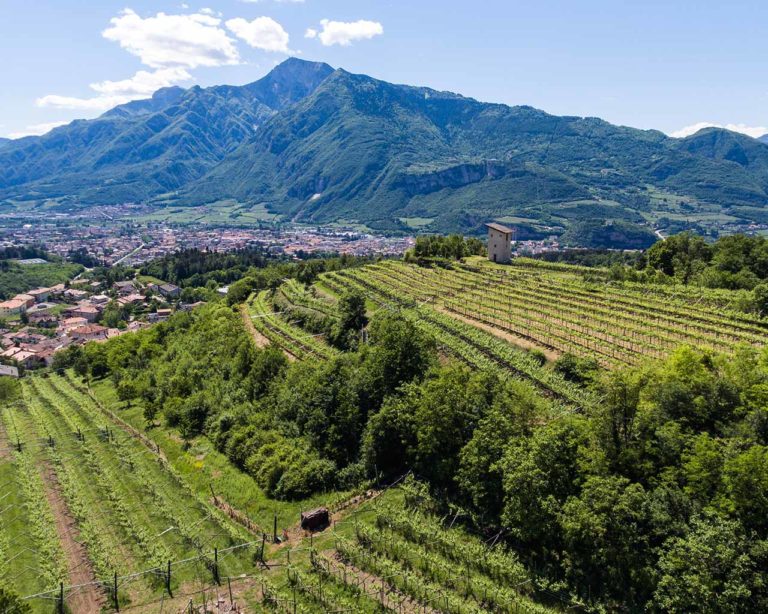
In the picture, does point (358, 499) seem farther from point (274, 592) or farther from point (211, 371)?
point (211, 371)

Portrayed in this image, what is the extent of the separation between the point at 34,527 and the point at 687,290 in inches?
2303

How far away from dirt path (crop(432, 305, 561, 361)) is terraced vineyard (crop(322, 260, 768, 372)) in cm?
8

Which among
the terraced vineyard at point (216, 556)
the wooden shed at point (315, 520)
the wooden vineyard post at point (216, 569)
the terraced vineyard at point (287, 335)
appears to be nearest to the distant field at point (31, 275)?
the terraced vineyard at point (287, 335)

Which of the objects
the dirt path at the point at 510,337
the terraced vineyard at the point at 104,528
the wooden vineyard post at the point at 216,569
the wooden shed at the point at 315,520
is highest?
the dirt path at the point at 510,337

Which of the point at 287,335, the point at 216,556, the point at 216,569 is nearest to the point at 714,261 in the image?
the point at 287,335

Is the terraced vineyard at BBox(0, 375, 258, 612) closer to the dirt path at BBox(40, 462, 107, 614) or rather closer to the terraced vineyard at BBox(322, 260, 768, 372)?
the dirt path at BBox(40, 462, 107, 614)

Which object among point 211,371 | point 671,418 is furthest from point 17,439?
point 671,418

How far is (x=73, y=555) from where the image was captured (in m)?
27.8

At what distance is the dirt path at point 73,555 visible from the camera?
941 inches

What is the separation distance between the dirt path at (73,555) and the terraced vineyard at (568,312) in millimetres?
27140

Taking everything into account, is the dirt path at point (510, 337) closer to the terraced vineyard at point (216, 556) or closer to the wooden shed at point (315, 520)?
the terraced vineyard at point (216, 556)

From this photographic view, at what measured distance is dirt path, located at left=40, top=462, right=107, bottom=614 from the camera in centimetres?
2391

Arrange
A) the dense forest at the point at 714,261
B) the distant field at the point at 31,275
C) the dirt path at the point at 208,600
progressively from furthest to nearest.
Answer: the distant field at the point at 31,275 → the dense forest at the point at 714,261 → the dirt path at the point at 208,600

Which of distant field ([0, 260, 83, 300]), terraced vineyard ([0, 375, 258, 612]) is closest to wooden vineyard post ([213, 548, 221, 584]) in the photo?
terraced vineyard ([0, 375, 258, 612])
